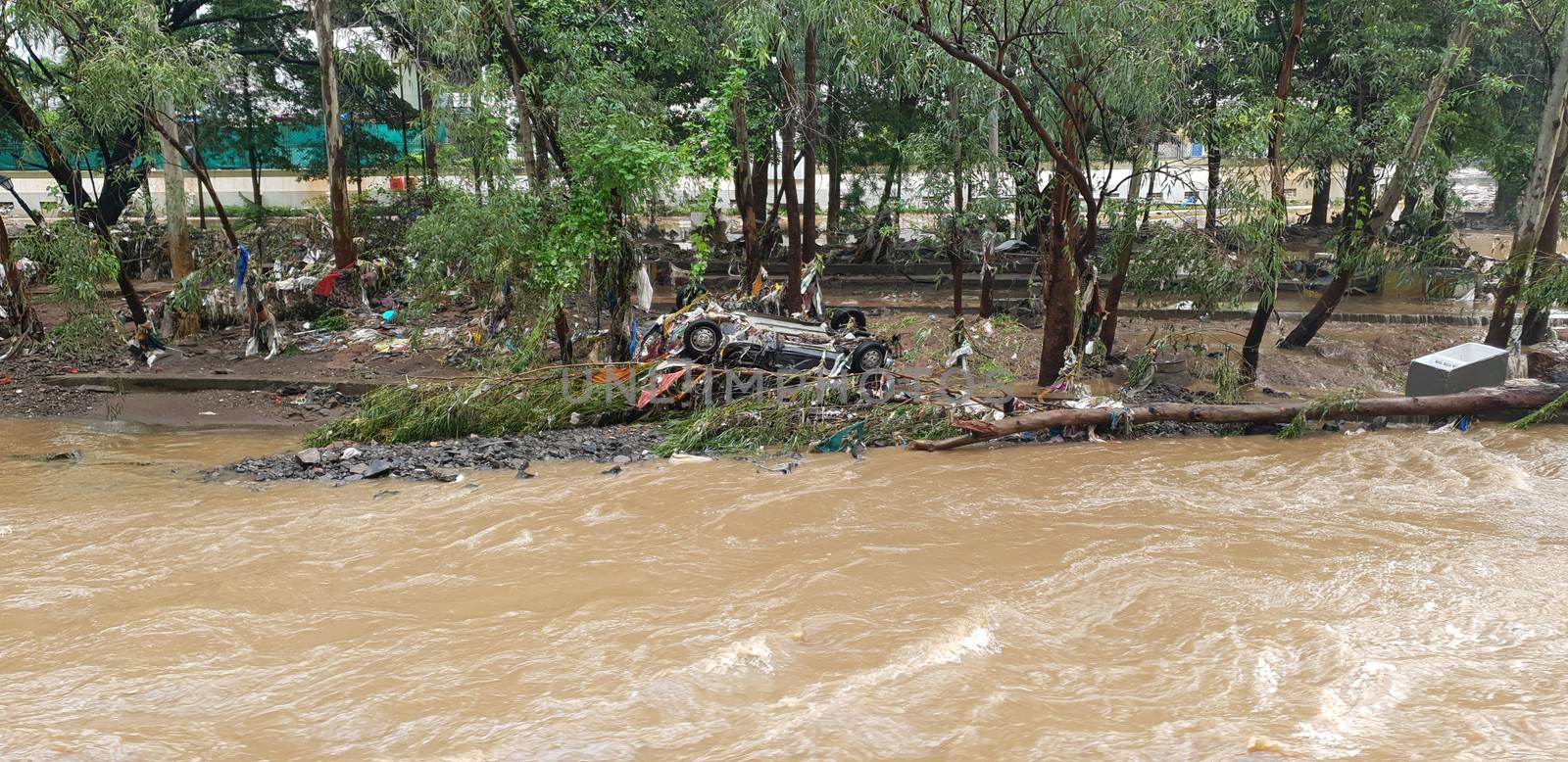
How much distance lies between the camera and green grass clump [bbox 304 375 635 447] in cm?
1020

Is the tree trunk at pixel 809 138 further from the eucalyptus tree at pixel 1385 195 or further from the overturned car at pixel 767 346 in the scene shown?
the eucalyptus tree at pixel 1385 195

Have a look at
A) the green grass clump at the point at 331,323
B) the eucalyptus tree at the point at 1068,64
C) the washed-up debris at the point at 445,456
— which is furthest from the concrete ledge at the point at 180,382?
the eucalyptus tree at the point at 1068,64

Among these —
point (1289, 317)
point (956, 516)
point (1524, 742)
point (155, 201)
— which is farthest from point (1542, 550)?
point (155, 201)

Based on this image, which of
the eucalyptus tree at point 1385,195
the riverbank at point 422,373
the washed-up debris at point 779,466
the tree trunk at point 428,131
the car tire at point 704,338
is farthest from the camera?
the tree trunk at point 428,131

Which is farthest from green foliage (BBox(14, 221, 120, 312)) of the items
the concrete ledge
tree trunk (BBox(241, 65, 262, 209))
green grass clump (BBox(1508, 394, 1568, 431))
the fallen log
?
green grass clump (BBox(1508, 394, 1568, 431))

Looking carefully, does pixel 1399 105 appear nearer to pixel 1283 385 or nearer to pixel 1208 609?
pixel 1283 385

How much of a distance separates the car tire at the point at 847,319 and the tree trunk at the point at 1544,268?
25.6 feet

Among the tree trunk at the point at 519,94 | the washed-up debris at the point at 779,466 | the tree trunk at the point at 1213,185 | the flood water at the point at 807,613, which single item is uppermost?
the tree trunk at the point at 519,94

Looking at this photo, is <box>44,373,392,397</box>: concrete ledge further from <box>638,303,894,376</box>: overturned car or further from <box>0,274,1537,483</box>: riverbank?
<box>638,303,894,376</box>: overturned car

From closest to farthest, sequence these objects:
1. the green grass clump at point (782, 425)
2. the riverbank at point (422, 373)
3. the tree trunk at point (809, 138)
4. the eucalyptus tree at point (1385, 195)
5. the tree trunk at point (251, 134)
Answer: the green grass clump at point (782, 425)
the riverbank at point (422, 373)
the eucalyptus tree at point (1385, 195)
the tree trunk at point (809, 138)
the tree trunk at point (251, 134)

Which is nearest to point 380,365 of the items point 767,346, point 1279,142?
point 767,346

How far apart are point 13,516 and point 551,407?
14.7 feet

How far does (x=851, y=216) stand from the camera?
903 inches

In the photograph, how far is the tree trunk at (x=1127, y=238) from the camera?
11.0 m
